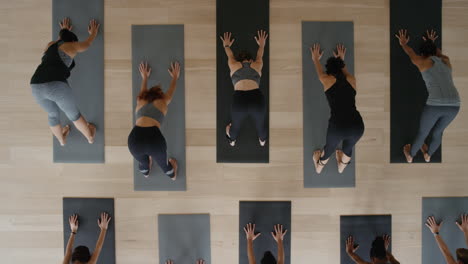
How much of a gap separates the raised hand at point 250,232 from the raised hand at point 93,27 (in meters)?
2.52

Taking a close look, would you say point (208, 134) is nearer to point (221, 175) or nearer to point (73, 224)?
point (221, 175)

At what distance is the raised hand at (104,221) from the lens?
9.73 ft

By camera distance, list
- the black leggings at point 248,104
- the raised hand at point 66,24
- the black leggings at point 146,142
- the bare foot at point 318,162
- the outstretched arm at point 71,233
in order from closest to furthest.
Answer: the black leggings at point 146,142 < the black leggings at point 248,104 < the outstretched arm at point 71,233 < the bare foot at point 318,162 < the raised hand at point 66,24

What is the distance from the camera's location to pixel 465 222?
2979mm

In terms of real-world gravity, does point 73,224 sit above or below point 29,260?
above

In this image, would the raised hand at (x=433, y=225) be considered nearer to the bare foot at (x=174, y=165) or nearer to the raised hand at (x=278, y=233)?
the raised hand at (x=278, y=233)

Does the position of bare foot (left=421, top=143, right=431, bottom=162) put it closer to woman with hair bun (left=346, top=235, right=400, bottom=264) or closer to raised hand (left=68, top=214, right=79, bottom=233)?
woman with hair bun (left=346, top=235, right=400, bottom=264)

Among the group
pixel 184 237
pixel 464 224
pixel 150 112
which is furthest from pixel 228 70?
pixel 464 224

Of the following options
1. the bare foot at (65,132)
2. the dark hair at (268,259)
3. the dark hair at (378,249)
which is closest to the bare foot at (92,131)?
the bare foot at (65,132)

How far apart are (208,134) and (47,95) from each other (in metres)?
1.48

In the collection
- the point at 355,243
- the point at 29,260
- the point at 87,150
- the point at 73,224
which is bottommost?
the point at 29,260

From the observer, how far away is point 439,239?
9.32 feet

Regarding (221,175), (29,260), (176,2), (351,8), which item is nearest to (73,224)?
(29,260)

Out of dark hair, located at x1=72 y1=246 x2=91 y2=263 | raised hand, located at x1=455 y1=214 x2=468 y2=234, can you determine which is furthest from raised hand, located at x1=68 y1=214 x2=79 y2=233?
raised hand, located at x1=455 y1=214 x2=468 y2=234
